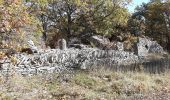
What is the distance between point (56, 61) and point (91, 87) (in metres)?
4.15

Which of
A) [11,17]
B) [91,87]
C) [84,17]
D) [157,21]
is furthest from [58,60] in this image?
[157,21]

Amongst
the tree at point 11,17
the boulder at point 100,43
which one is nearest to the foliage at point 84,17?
the boulder at point 100,43

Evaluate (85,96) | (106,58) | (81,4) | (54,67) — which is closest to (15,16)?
(85,96)

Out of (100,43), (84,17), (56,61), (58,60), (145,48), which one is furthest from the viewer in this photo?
(84,17)

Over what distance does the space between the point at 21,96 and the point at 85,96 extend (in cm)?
216

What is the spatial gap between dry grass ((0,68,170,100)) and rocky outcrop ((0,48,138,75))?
0.76m

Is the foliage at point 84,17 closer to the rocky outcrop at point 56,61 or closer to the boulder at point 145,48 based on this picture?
the boulder at point 145,48

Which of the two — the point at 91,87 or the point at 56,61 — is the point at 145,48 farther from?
the point at 91,87

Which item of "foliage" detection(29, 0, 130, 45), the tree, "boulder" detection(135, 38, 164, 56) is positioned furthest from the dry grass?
"foliage" detection(29, 0, 130, 45)

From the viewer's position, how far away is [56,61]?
18.3 m

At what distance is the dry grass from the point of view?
512 inches

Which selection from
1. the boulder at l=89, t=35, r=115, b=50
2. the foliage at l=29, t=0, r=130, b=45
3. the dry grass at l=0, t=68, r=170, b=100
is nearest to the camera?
the dry grass at l=0, t=68, r=170, b=100

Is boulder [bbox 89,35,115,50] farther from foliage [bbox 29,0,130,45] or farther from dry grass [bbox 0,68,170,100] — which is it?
dry grass [bbox 0,68,170,100]

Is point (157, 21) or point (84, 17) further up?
point (157, 21)
